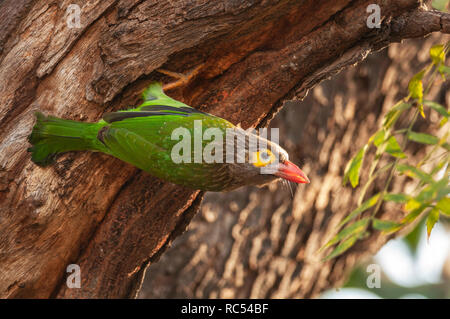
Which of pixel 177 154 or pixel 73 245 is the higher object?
pixel 177 154

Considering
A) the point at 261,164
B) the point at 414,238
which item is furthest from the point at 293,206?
the point at 414,238

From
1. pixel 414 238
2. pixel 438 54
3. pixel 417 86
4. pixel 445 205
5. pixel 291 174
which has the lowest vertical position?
pixel 414 238


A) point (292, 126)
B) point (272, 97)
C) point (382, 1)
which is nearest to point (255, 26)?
point (272, 97)

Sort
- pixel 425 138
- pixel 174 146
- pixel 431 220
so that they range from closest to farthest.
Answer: pixel 431 220 → pixel 425 138 → pixel 174 146

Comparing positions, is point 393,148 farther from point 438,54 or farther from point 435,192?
point 435,192

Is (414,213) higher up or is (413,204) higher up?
(413,204)

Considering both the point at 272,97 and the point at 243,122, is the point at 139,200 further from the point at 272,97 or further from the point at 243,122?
the point at 272,97

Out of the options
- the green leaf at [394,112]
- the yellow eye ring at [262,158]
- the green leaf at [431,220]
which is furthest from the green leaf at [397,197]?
the yellow eye ring at [262,158]

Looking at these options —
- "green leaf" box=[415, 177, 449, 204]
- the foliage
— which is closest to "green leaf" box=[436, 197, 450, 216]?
the foliage
